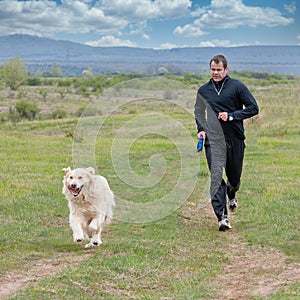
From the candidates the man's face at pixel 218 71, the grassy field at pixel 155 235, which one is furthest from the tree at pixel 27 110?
the man's face at pixel 218 71

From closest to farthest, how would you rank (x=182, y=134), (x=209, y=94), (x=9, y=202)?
(x=209, y=94), (x=9, y=202), (x=182, y=134)

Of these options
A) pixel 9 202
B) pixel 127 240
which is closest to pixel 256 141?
pixel 9 202

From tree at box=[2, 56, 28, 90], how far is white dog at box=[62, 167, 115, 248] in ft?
340

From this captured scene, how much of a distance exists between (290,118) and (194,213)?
26964mm

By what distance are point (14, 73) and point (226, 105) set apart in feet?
358

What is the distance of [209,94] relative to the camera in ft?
33.7

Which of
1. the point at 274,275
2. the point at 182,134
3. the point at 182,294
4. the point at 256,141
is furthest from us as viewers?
the point at 256,141

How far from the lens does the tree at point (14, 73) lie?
11275 centimetres

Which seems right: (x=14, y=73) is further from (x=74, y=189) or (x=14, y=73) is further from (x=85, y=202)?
(x=74, y=189)

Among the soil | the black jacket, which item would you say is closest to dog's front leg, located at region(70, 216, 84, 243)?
the soil

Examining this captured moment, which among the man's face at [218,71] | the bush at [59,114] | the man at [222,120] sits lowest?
the bush at [59,114]

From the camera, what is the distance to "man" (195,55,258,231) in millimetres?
10086

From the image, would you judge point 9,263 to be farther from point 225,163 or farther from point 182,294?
point 225,163

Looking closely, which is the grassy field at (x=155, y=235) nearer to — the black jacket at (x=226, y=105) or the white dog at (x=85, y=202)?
the white dog at (x=85, y=202)
